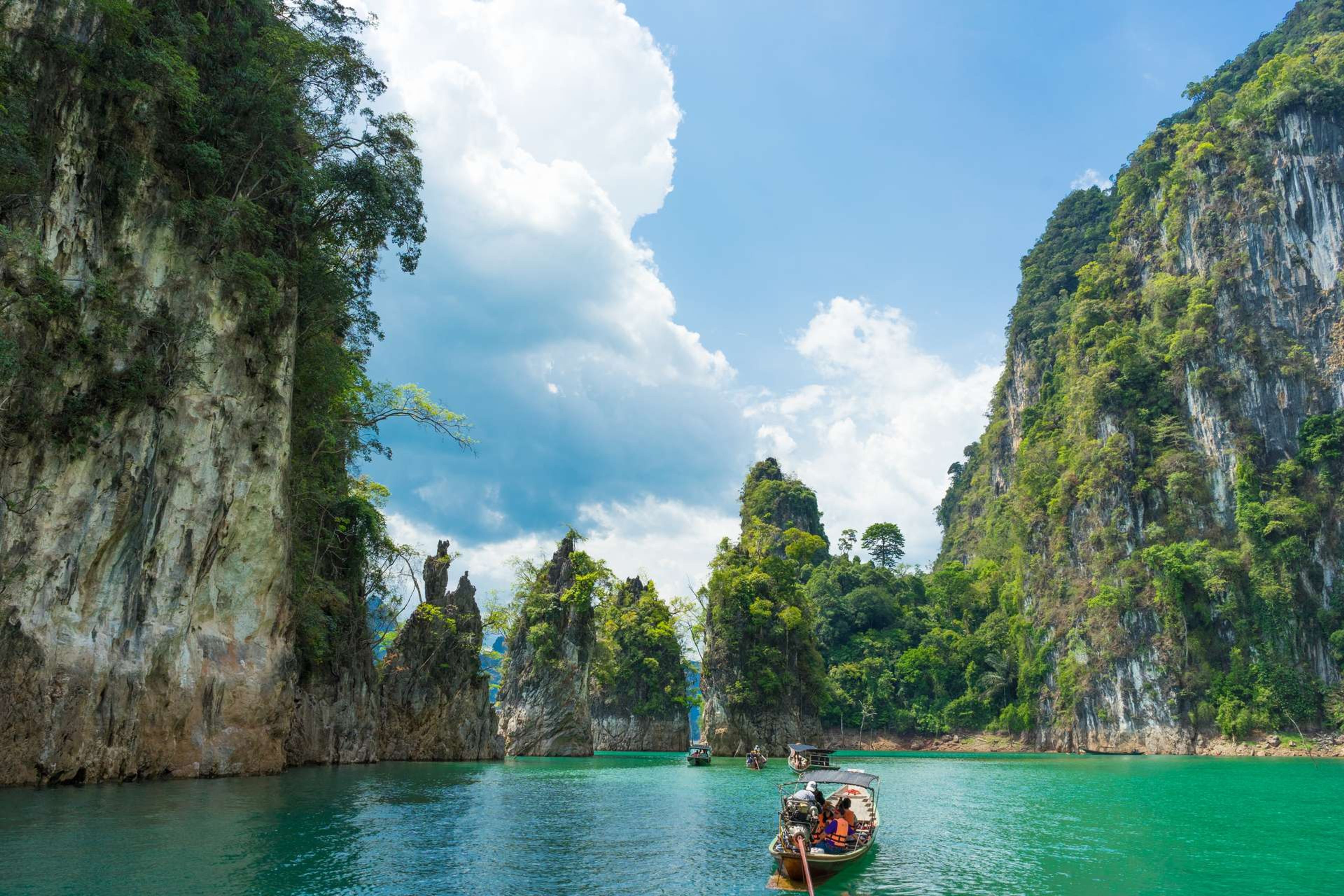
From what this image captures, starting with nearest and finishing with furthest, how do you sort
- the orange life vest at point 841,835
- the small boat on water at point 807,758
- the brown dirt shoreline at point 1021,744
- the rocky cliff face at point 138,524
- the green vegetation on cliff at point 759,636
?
the orange life vest at point 841,835, the rocky cliff face at point 138,524, the small boat on water at point 807,758, the brown dirt shoreline at point 1021,744, the green vegetation on cliff at point 759,636

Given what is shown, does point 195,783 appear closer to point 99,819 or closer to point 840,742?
point 99,819

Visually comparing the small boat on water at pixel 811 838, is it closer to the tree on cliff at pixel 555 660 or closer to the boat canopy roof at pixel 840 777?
the boat canopy roof at pixel 840 777

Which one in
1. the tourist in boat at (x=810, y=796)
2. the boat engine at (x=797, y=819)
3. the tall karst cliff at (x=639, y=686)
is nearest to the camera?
the boat engine at (x=797, y=819)

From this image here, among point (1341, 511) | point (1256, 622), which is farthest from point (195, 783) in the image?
point (1341, 511)

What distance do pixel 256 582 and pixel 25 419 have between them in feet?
35.1

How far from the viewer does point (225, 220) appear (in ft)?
88.1

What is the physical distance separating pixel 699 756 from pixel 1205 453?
50.0 meters

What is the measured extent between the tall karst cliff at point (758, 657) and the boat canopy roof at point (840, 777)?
161 feet

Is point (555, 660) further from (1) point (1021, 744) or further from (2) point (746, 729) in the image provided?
(1) point (1021, 744)

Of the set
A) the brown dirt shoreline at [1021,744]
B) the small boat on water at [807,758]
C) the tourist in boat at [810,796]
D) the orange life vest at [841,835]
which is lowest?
the brown dirt shoreline at [1021,744]

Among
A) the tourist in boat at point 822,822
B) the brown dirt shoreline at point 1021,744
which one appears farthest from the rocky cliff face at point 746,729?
the tourist in boat at point 822,822

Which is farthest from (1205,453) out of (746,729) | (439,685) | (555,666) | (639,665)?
(439,685)

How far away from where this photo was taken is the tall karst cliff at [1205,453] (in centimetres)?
6131

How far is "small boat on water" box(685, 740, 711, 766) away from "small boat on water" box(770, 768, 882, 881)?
34.2 m
